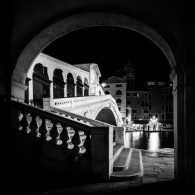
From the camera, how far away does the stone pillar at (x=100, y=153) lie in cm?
424

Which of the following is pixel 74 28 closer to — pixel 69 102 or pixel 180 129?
pixel 180 129

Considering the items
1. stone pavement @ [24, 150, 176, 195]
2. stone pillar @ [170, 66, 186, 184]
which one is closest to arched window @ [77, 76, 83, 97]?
stone pavement @ [24, 150, 176, 195]

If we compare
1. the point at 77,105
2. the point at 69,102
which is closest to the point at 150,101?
the point at 77,105

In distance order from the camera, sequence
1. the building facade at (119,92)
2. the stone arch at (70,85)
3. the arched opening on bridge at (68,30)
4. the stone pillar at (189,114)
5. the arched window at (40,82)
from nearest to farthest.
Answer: the stone pillar at (189,114) → the arched opening on bridge at (68,30) → the arched window at (40,82) → the stone arch at (70,85) → the building facade at (119,92)

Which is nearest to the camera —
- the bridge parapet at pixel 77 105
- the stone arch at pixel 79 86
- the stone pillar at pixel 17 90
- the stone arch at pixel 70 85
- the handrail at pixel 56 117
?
the handrail at pixel 56 117

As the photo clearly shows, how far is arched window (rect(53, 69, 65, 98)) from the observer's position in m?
19.9

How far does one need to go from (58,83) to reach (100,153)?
55.7 feet

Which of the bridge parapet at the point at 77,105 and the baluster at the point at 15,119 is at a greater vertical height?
the bridge parapet at the point at 77,105

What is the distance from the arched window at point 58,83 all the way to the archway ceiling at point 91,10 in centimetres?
1498

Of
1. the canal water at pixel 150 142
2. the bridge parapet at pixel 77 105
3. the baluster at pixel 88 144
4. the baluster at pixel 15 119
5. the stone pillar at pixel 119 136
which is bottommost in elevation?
the canal water at pixel 150 142

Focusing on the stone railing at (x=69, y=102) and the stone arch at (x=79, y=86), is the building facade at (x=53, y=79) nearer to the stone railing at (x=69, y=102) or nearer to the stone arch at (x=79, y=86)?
Answer: the stone arch at (x=79, y=86)

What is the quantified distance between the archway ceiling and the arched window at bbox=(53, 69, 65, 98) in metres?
15.0

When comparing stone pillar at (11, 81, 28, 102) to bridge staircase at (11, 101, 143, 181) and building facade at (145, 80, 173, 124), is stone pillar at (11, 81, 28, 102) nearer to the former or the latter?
bridge staircase at (11, 101, 143, 181)

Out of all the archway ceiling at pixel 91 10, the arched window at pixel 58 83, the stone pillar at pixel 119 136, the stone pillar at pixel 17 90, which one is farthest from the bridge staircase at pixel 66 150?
the arched window at pixel 58 83
